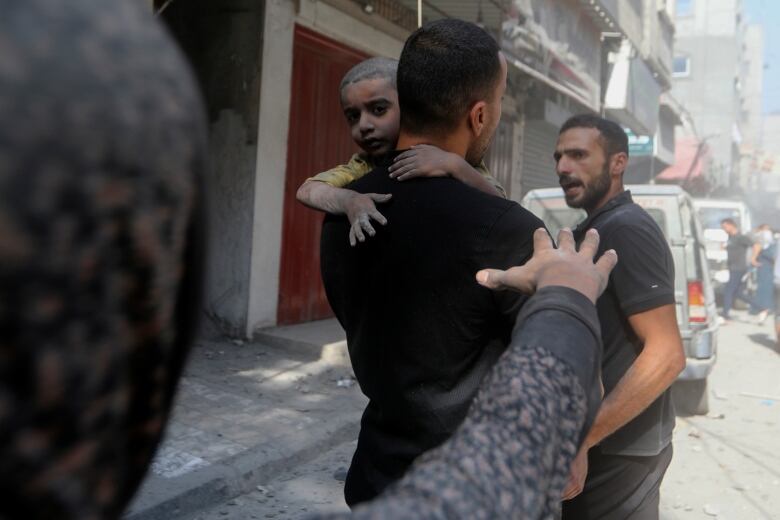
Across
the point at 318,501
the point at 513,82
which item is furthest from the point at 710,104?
the point at 318,501

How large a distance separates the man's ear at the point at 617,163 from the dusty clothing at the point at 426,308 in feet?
5.38

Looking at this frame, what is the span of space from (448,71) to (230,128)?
556cm

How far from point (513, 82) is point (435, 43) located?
11.3 meters

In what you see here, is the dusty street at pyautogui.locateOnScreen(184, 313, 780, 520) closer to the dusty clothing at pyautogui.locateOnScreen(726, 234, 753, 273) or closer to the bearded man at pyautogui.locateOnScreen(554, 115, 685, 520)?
the bearded man at pyautogui.locateOnScreen(554, 115, 685, 520)

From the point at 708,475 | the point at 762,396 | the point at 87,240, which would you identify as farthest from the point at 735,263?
the point at 87,240

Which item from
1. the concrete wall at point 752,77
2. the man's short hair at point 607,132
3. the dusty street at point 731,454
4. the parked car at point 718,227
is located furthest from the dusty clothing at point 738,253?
the concrete wall at point 752,77

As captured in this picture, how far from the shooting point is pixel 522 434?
734 millimetres

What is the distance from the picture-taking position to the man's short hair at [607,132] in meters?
2.96

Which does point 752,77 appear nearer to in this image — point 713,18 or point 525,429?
point 713,18

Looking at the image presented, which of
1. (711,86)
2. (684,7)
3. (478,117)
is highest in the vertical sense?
(684,7)

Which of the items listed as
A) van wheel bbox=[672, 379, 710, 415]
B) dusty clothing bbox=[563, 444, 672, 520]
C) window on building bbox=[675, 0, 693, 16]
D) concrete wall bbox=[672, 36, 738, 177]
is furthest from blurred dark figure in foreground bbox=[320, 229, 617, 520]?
window on building bbox=[675, 0, 693, 16]

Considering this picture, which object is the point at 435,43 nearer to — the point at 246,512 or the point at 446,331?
the point at 446,331

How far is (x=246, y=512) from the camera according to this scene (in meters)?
3.70

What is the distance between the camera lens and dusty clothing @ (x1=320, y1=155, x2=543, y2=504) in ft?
4.39
